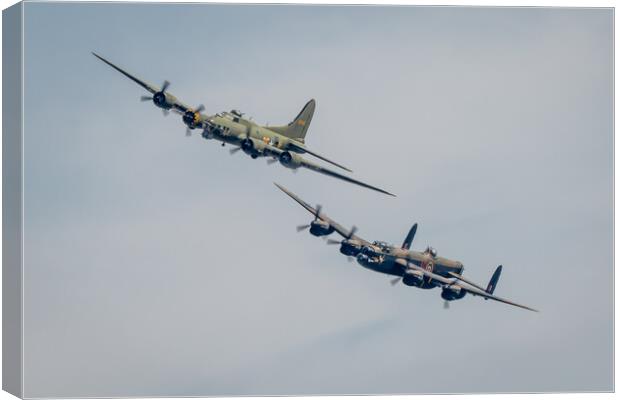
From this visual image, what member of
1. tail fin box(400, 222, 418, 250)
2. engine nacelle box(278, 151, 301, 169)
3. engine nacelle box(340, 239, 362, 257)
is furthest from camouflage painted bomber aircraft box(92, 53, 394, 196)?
tail fin box(400, 222, 418, 250)

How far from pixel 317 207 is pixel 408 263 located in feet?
17.8

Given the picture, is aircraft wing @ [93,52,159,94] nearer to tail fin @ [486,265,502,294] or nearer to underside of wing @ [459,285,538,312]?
underside of wing @ [459,285,538,312]

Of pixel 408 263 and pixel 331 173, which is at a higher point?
pixel 331 173

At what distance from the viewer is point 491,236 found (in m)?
83.2

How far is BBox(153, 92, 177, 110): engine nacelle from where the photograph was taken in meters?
81.9

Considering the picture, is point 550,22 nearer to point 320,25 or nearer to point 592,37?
point 592,37

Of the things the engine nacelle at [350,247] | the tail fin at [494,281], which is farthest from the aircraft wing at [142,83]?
the tail fin at [494,281]

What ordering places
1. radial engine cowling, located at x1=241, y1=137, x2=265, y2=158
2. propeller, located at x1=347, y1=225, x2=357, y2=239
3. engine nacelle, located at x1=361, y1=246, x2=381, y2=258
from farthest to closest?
engine nacelle, located at x1=361, y1=246, x2=381, y2=258, propeller, located at x1=347, y1=225, x2=357, y2=239, radial engine cowling, located at x1=241, y1=137, x2=265, y2=158

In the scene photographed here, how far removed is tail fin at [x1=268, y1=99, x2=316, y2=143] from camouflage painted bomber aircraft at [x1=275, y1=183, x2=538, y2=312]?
13.0 ft

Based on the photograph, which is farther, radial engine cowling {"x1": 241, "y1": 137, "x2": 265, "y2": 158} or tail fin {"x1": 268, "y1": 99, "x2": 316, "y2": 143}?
tail fin {"x1": 268, "y1": 99, "x2": 316, "y2": 143}

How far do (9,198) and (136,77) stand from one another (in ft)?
26.5

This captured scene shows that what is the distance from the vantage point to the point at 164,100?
269 ft

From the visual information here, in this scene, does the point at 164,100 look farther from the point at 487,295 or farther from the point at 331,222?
the point at 487,295

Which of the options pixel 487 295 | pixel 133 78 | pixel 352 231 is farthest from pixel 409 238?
pixel 133 78
